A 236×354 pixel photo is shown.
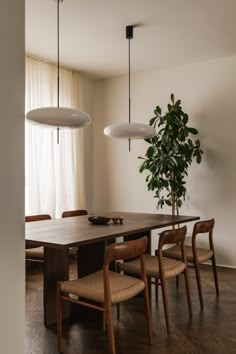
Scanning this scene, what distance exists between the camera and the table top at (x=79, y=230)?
2537 mm

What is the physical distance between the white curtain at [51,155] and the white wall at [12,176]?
3052mm

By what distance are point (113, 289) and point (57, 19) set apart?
8.86ft

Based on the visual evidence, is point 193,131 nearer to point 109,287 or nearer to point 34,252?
point 34,252

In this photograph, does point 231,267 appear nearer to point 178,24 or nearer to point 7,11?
point 178,24

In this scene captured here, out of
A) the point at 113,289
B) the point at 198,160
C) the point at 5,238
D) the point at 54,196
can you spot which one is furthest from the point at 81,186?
the point at 5,238

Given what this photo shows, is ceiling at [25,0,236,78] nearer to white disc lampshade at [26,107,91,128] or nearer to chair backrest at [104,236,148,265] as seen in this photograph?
white disc lampshade at [26,107,91,128]

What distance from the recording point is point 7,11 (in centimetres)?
158

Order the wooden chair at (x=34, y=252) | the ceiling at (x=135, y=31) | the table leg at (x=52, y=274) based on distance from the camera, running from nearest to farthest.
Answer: the table leg at (x=52, y=274) < the ceiling at (x=135, y=31) < the wooden chair at (x=34, y=252)

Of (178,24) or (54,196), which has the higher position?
(178,24)

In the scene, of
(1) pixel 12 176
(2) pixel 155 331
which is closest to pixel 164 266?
(2) pixel 155 331

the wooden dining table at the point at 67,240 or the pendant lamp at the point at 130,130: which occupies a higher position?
the pendant lamp at the point at 130,130

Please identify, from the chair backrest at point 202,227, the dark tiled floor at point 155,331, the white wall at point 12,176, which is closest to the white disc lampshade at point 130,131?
the chair backrest at point 202,227

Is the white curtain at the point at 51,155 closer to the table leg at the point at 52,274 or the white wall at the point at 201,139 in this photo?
the white wall at the point at 201,139

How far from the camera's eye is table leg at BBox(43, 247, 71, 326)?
3031mm
